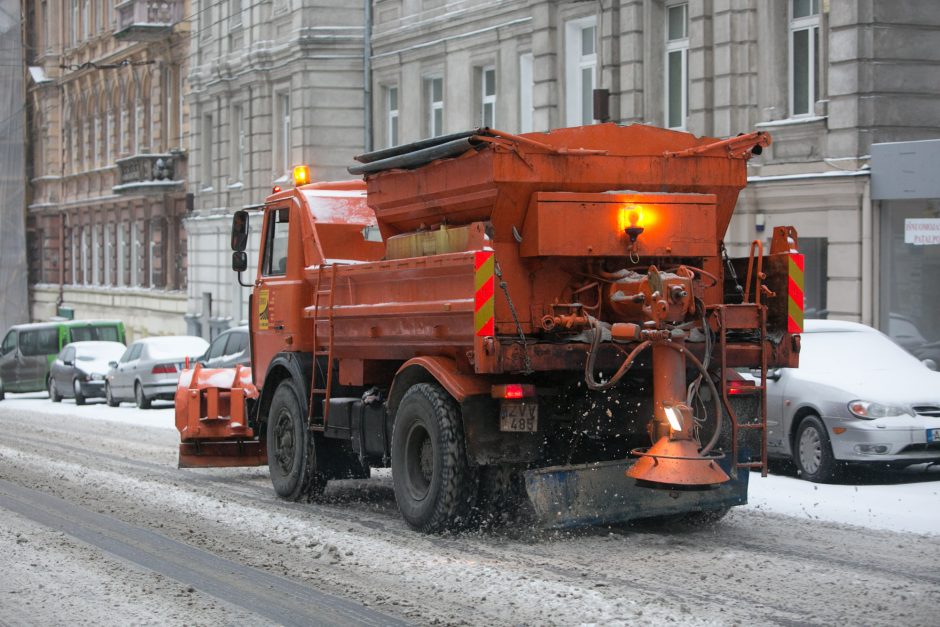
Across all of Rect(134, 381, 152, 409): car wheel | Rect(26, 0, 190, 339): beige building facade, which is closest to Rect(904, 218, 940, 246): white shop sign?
Rect(134, 381, 152, 409): car wheel

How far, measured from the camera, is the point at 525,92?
28156 millimetres

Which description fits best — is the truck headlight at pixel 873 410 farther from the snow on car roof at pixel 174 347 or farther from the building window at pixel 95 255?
the building window at pixel 95 255

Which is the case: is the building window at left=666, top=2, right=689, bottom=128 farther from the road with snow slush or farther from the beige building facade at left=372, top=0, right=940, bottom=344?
the road with snow slush

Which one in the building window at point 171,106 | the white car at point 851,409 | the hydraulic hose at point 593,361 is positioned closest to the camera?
the hydraulic hose at point 593,361

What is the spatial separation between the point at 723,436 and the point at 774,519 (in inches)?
53.4

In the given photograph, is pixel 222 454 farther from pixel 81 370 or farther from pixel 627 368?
pixel 81 370

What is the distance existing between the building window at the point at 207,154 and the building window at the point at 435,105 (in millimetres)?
11851

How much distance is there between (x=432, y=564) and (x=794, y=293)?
3300 millimetres

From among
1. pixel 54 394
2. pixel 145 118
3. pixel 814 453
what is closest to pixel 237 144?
pixel 145 118

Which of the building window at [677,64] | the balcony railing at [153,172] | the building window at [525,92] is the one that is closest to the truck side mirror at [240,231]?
the building window at [677,64]

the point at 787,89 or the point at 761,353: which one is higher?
the point at 787,89

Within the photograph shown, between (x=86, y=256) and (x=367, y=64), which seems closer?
(x=367, y=64)

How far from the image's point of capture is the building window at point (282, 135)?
119ft

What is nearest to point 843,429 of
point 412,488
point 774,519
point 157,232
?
point 774,519
